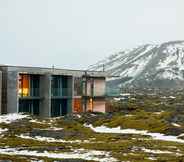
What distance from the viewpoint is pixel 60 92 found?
80.4m

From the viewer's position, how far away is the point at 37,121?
65875mm

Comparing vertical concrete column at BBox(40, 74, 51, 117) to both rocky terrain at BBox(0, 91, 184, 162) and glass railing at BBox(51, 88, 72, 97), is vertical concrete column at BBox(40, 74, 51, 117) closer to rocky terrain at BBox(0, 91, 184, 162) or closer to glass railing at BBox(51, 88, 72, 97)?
glass railing at BBox(51, 88, 72, 97)

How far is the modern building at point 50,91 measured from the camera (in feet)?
235

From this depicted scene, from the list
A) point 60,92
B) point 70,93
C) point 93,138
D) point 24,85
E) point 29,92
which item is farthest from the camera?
point 70,93

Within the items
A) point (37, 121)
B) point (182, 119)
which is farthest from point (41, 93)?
point (182, 119)

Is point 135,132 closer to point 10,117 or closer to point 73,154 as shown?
point 10,117

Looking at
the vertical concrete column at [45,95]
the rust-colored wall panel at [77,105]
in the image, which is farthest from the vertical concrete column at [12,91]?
the rust-colored wall panel at [77,105]

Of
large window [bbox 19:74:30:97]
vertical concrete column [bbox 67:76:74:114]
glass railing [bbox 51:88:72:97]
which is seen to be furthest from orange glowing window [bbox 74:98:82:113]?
large window [bbox 19:74:30:97]

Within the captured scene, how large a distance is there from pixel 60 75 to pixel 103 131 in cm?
1814

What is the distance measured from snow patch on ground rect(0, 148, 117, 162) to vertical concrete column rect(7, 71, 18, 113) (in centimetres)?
2715

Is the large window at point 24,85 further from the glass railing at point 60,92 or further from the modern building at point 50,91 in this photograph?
the glass railing at point 60,92

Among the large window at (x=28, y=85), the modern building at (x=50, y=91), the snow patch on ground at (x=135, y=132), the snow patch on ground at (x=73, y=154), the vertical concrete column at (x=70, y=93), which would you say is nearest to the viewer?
the snow patch on ground at (x=73, y=154)

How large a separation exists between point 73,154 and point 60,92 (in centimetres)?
3848

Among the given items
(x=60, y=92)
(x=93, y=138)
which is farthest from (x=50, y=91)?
(x=93, y=138)
